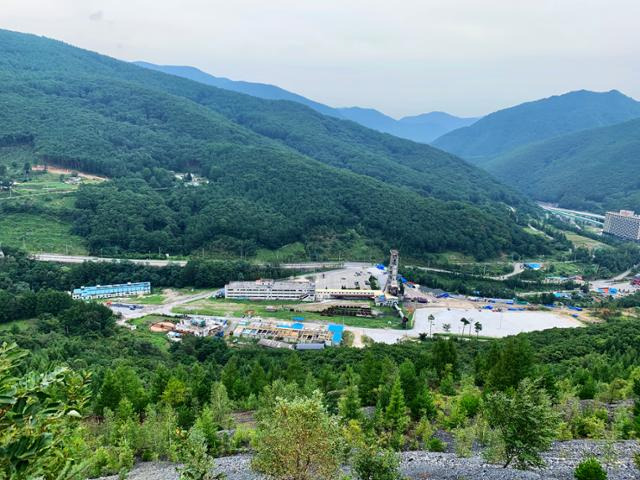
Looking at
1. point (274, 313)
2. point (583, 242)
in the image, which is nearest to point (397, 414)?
point (274, 313)

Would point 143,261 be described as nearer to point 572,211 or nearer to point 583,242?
point 583,242

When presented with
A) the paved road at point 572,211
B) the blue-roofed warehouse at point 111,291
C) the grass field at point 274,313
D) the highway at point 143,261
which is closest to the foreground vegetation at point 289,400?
the grass field at point 274,313

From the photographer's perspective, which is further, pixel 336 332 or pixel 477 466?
pixel 336 332

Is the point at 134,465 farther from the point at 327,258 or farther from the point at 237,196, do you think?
the point at 237,196

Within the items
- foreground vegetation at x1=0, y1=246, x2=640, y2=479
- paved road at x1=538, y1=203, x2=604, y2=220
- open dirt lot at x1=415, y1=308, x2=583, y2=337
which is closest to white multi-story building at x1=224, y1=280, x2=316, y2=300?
open dirt lot at x1=415, y1=308, x2=583, y2=337

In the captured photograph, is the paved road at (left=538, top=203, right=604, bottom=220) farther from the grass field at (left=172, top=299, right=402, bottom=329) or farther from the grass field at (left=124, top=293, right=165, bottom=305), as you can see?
the grass field at (left=124, top=293, right=165, bottom=305)

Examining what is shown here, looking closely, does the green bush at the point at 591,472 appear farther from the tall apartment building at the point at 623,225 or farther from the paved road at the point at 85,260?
the tall apartment building at the point at 623,225
